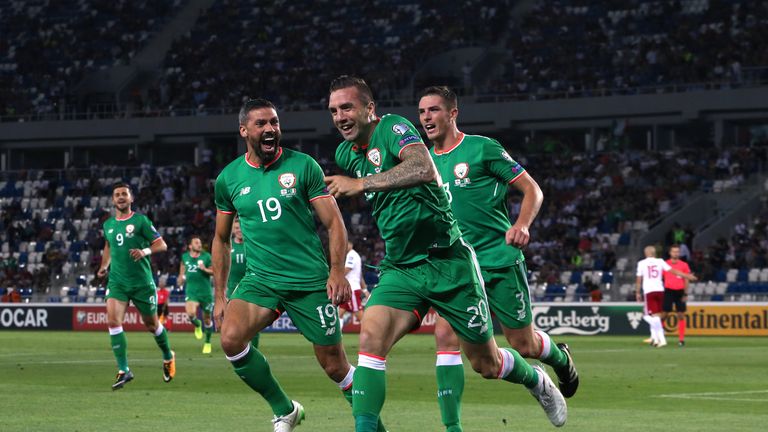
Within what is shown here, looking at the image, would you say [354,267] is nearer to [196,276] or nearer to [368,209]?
[196,276]

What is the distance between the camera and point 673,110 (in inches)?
1943

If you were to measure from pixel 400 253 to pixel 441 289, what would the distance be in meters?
0.37

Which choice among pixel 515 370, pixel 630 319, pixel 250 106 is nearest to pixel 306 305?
pixel 250 106

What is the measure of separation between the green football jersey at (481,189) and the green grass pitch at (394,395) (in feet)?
5.38

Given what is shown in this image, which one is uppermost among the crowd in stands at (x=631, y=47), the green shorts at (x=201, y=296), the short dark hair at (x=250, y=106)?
the crowd in stands at (x=631, y=47)

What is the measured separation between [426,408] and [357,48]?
45844 mm

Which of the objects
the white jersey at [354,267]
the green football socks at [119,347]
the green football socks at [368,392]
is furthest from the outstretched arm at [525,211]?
the white jersey at [354,267]

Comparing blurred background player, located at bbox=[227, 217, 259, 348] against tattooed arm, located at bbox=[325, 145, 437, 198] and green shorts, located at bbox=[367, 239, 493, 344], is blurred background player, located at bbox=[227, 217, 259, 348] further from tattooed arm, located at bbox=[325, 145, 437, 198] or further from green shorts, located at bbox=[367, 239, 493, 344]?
tattooed arm, located at bbox=[325, 145, 437, 198]

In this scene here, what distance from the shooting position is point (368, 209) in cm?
4997

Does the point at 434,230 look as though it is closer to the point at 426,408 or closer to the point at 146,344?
the point at 426,408

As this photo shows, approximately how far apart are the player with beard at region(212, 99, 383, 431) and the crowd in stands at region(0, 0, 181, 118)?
177 feet

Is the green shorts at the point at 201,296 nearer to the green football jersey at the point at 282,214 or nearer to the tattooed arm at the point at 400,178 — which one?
the green football jersey at the point at 282,214

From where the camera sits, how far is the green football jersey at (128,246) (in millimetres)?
18000

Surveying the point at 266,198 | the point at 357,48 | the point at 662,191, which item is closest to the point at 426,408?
the point at 266,198
